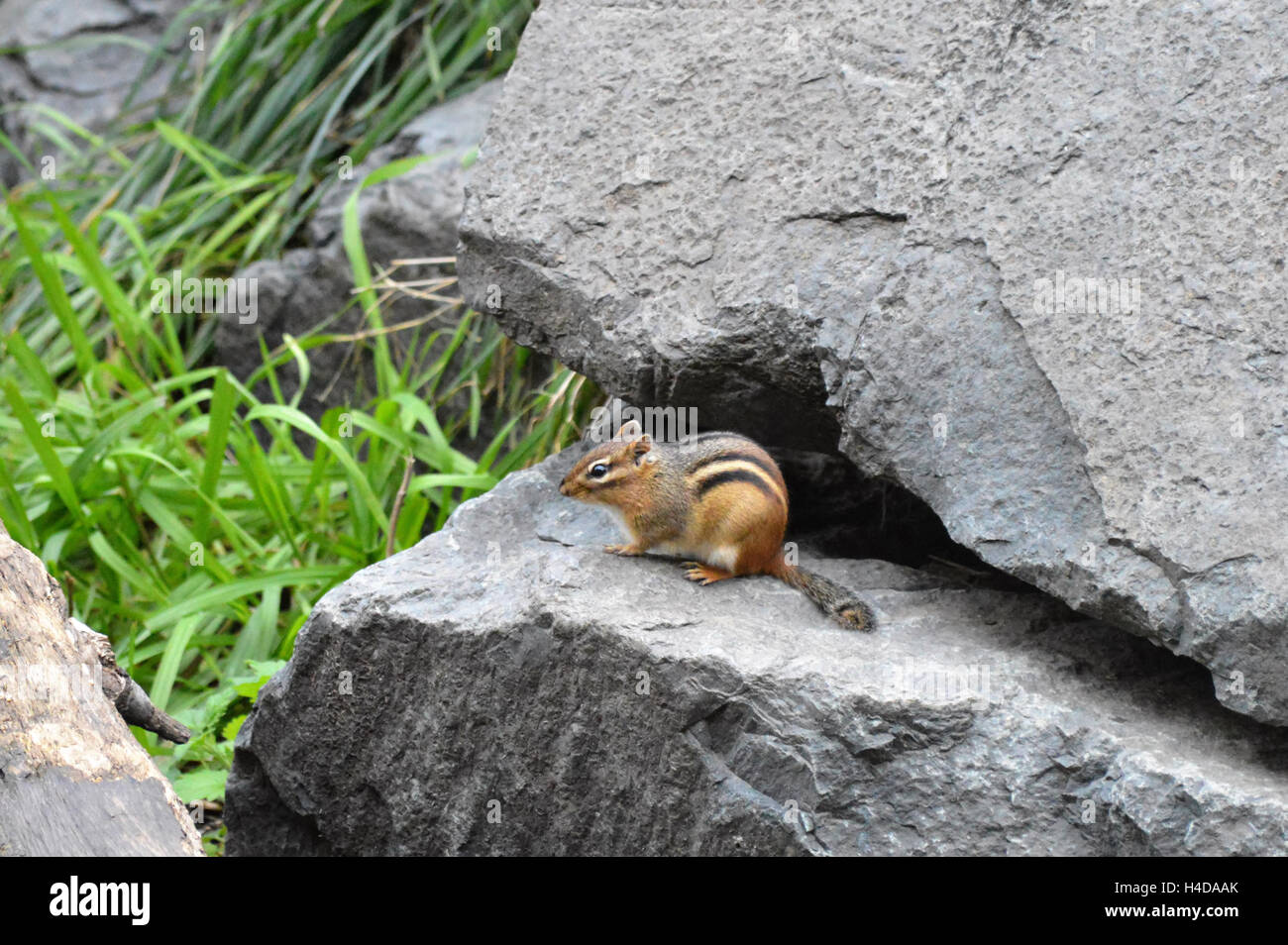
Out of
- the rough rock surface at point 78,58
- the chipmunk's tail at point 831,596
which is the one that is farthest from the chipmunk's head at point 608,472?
the rough rock surface at point 78,58

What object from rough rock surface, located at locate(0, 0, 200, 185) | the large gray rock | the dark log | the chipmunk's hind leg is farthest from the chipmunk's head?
rough rock surface, located at locate(0, 0, 200, 185)

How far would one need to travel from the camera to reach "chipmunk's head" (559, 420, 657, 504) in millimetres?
4352

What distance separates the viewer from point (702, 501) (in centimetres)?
425

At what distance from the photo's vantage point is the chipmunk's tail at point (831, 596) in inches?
157

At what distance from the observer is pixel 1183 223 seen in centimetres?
372

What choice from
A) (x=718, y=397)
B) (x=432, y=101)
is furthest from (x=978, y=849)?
(x=432, y=101)

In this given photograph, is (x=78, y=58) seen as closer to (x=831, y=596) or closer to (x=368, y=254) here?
(x=368, y=254)

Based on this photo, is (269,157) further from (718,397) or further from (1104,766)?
(1104,766)

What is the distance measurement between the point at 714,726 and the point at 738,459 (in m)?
0.90

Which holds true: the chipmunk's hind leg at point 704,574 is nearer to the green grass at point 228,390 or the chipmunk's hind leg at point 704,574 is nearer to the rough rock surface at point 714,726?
the rough rock surface at point 714,726

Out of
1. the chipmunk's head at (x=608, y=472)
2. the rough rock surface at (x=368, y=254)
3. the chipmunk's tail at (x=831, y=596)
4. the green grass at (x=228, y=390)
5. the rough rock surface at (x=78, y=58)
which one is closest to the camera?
the chipmunk's tail at (x=831, y=596)

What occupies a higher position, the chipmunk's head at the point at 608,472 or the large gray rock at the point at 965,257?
the large gray rock at the point at 965,257

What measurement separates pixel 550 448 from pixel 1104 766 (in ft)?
10.3

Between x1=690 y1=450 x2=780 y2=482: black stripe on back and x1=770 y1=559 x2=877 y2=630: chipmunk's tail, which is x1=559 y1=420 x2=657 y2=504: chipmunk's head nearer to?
x1=690 y1=450 x2=780 y2=482: black stripe on back
